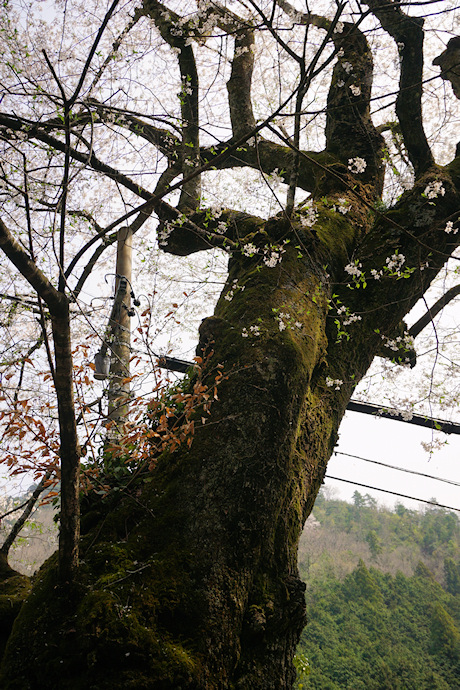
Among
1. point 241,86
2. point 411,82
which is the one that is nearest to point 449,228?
Answer: point 411,82

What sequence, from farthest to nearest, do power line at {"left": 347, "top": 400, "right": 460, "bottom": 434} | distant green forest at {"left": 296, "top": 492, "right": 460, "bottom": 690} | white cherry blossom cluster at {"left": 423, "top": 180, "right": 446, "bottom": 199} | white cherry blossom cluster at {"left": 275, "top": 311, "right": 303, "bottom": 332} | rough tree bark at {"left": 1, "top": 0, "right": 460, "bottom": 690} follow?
distant green forest at {"left": 296, "top": 492, "right": 460, "bottom": 690}
power line at {"left": 347, "top": 400, "right": 460, "bottom": 434}
white cherry blossom cluster at {"left": 423, "top": 180, "right": 446, "bottom": 199}
white cherry blossom cluster at {"left": 275, "top": 311, "right": 303, "bottom": 332}
rough tree bark at {"left": 1, "top": 0, "right": 460, "bottom": 690}

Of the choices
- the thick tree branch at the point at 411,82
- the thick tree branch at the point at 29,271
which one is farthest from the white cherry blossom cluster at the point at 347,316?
the thick tree branch at the point at 29,271

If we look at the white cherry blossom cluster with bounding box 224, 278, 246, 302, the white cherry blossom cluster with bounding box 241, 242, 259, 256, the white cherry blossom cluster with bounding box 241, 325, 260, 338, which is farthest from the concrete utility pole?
the white cherry blossom cluster with bounding box 241, 325, 260, 338

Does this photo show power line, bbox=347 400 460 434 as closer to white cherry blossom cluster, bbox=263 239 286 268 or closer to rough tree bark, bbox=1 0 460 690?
rough tree bark, bbox=1 0 460 690

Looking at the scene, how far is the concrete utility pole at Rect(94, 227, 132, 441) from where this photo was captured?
3483 mm

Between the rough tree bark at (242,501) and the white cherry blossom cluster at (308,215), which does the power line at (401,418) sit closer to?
the rough tree bark at (242,501)

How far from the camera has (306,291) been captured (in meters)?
2.73

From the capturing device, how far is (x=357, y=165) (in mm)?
3846

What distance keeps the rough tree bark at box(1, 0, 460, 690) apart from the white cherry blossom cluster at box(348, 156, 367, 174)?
2.38ft

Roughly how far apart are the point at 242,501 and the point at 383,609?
34.1 m

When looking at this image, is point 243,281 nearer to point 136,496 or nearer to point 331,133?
point 136,496

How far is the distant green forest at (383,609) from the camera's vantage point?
75.3ft

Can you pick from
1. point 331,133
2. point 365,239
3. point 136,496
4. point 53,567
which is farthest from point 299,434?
point 331,133

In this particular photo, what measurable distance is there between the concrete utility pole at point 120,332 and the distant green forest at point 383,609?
1836 cm
